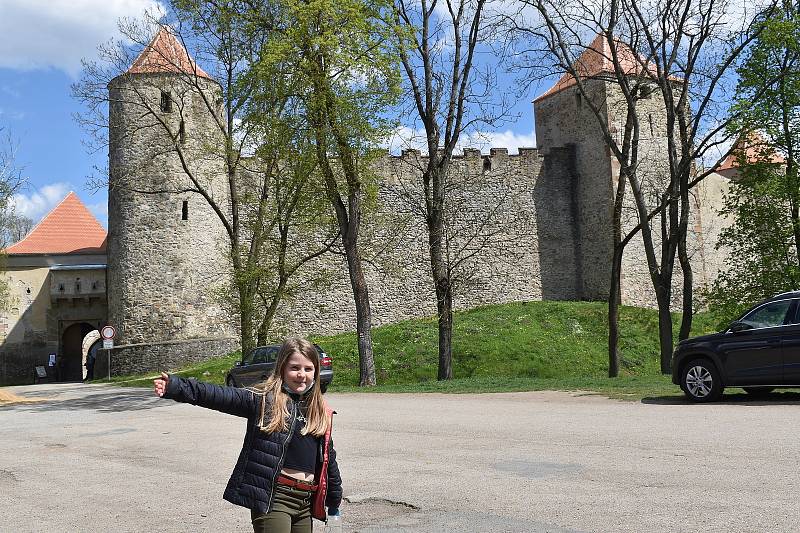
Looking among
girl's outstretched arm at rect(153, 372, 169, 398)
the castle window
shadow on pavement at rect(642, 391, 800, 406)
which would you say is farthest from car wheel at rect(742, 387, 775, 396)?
the castle window

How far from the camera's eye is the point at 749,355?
11312mm

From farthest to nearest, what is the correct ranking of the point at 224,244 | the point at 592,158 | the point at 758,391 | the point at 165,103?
the point at 592,158 → the point at 224,244 → the point at 165,103 → the point at 758,391

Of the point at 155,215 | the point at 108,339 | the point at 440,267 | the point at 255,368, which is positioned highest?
the point at 155,215

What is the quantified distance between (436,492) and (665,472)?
1.93m

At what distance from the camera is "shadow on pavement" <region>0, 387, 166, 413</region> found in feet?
→ 56.7

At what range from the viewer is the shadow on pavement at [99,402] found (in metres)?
17.3

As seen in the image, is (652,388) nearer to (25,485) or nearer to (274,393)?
(25,485)

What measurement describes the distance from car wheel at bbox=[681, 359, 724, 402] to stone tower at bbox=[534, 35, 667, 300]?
70.8 feet

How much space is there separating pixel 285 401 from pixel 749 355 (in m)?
9.34

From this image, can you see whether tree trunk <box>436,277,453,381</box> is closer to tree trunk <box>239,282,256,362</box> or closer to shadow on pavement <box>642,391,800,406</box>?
tree trunk <box>239,282,256,362</box>

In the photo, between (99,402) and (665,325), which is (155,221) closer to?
(99,402)

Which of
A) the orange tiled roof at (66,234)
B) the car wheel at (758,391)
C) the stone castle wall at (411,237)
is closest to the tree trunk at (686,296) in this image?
the car wheel at (758,391)

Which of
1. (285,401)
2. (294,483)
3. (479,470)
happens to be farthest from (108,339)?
(294,483)

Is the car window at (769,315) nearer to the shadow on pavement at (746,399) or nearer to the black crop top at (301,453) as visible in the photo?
the shadow on pavement at (746,399)
